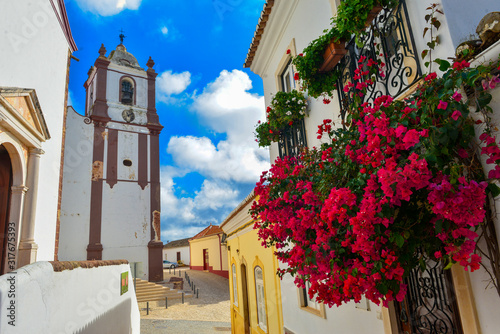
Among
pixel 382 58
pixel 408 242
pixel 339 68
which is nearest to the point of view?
pixel 408 242

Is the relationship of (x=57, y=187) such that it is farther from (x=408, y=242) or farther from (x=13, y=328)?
(x=408, y=242)

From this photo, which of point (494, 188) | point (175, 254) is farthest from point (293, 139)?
point (175, 254)

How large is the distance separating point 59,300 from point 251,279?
5.87 metres

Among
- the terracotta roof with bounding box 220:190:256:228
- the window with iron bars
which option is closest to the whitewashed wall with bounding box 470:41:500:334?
the window with iron bars

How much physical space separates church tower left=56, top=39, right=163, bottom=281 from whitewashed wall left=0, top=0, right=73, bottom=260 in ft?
34.6

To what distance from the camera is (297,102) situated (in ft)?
18.4

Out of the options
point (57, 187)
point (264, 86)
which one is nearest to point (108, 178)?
point (57, 187)

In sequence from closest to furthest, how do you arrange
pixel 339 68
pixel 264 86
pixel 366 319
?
pixel 366 319 → pixel 339 68 → pixel 264 86

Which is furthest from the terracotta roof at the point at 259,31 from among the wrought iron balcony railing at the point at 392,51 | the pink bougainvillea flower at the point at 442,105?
the pink bougainvillea flower at the point at 442,105

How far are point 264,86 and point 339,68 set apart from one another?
13.6 ft

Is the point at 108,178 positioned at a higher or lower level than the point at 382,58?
higher

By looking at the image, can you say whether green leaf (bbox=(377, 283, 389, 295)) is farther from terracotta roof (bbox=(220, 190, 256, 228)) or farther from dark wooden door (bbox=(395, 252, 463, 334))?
terracotta roof (bbox=(220, 190, 256, 228))

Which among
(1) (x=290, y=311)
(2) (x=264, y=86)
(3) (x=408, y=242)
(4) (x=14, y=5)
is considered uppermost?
(4) (x=14, y=5)

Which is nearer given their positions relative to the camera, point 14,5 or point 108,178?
point 14,5
